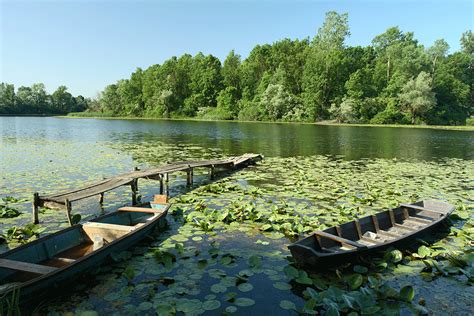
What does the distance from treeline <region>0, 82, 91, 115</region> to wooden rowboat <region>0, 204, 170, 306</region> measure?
4507 inches

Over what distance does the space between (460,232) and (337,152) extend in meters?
16.5

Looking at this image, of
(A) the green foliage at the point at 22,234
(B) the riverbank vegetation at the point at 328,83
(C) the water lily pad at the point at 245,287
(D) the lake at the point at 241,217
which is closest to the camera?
(D) the lake at the point at 241,217

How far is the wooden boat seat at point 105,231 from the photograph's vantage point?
698 centimetres

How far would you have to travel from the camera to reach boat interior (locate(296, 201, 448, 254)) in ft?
21.3

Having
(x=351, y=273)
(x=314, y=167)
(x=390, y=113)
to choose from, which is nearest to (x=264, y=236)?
(x=351, y=273)

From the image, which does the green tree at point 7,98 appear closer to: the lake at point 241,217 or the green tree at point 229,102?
the green tree at point 229,102

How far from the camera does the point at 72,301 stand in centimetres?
514

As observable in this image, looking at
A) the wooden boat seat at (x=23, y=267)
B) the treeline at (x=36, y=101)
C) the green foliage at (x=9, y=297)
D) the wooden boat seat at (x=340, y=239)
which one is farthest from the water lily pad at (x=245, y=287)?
the treeline at (x=36, y=101)

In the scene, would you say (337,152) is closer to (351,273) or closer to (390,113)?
(351,273)

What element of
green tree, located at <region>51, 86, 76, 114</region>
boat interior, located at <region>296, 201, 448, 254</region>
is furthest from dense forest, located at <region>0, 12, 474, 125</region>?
boat interior, located at <region>296, 201, 448, 254</region>

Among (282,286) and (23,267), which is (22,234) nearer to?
(23,267)

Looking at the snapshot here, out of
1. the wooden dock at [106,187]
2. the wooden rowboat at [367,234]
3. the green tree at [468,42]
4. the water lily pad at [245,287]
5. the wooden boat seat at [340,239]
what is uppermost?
the green tree at [468,42]

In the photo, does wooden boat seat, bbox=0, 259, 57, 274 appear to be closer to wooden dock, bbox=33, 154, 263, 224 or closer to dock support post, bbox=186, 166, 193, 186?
wooden dock, bbox=33, 154, 263, 224

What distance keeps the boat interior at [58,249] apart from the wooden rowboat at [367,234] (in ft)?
12.2
